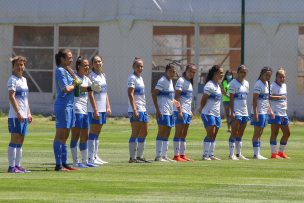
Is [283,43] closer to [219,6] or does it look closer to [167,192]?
[219,6]

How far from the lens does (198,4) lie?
4628 centimetres

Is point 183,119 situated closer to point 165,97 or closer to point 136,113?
point 165,97

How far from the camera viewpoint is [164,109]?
A: 2419 centimetres

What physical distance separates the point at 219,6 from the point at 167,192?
97.9 ft

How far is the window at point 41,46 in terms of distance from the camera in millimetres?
48438

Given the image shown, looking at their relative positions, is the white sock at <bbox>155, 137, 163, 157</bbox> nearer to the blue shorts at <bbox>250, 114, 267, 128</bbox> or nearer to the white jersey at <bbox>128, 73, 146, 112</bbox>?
the white jersey at <bbox>128, 73, 146, 112</bbox>

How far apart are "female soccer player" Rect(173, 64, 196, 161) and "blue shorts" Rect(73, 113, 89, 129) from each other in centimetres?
308

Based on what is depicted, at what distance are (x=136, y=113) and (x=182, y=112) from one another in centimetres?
164

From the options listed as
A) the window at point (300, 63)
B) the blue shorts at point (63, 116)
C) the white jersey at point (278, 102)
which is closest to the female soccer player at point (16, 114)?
the blue shorts at point (63, 116)

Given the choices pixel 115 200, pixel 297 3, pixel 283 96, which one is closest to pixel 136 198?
pixel 115 200

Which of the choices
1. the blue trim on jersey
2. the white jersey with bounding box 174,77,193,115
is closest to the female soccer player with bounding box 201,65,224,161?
the white jersey with bounding box 174,77,193,115

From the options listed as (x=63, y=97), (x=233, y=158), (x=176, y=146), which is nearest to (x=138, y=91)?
(x=176, y=146)

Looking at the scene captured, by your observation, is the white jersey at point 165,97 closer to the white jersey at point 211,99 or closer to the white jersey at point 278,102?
the white jersey at point 211,99

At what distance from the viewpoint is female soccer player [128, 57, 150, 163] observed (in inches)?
925
